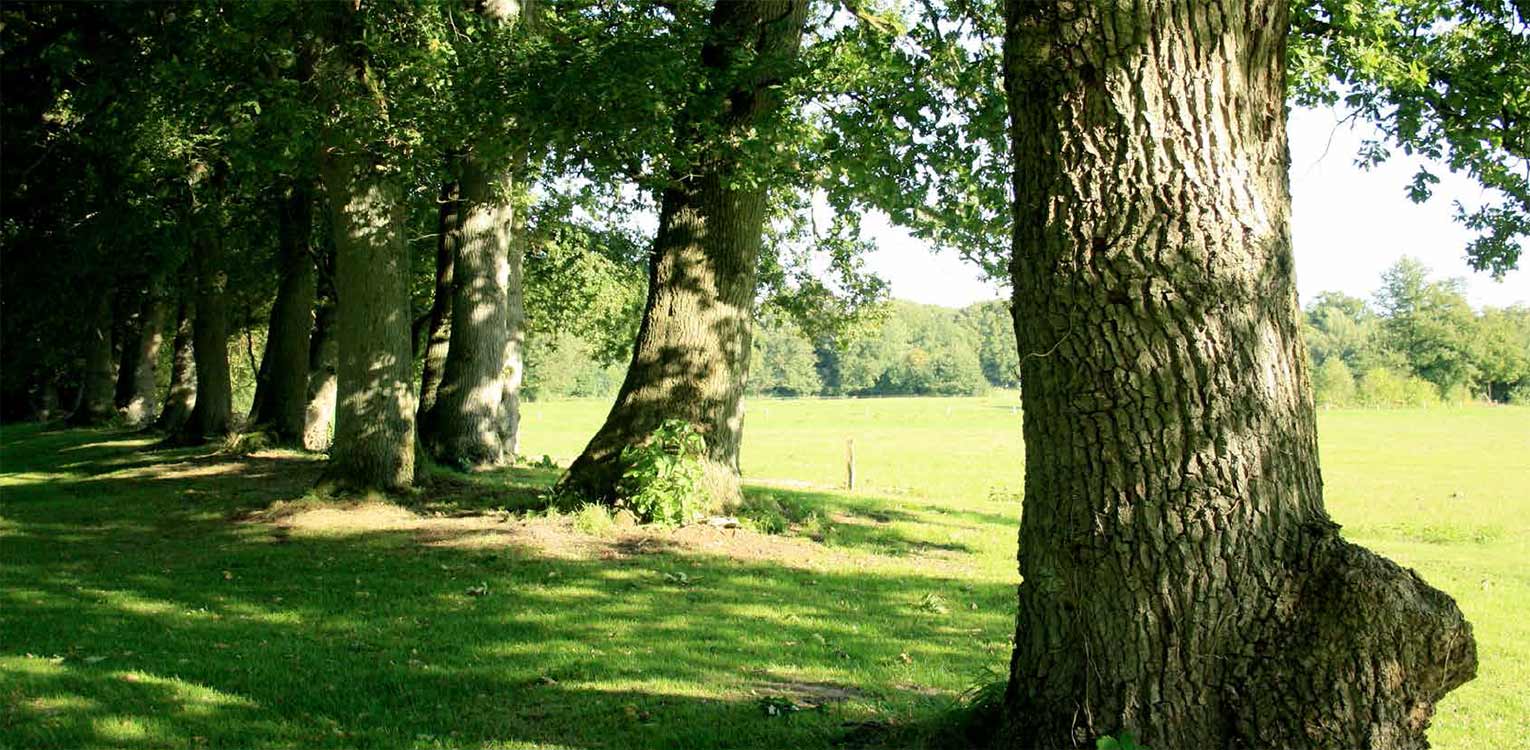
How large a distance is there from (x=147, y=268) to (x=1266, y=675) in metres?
22.5

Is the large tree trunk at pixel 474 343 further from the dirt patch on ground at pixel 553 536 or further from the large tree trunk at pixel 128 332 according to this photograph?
the large tree trunk at pixel 128 332

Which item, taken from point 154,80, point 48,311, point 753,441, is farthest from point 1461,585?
point 753,441

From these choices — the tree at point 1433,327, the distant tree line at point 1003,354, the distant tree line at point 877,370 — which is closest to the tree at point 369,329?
the distant tree line at point 1003,354

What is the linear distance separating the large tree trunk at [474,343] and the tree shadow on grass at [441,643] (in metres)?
4.72

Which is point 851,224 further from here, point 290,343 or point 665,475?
point 290,343

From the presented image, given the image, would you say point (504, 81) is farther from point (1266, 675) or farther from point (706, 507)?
point (1266, 675)

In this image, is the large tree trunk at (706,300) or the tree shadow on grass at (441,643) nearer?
the tree shadow on grass at (441,643)

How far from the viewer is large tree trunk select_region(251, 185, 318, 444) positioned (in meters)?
20.5

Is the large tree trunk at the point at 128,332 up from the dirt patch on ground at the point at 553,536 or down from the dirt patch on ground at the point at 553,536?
up

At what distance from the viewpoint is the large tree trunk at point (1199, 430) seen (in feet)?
12.6

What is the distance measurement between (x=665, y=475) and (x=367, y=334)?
14.1 ft

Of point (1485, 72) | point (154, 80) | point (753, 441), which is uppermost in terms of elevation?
Answer: point (154, 80)

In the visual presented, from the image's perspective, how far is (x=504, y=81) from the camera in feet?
34.4

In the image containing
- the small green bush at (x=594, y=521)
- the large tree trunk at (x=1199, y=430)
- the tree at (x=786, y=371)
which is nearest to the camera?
the large tree trunk at (x=1199, y=430)
